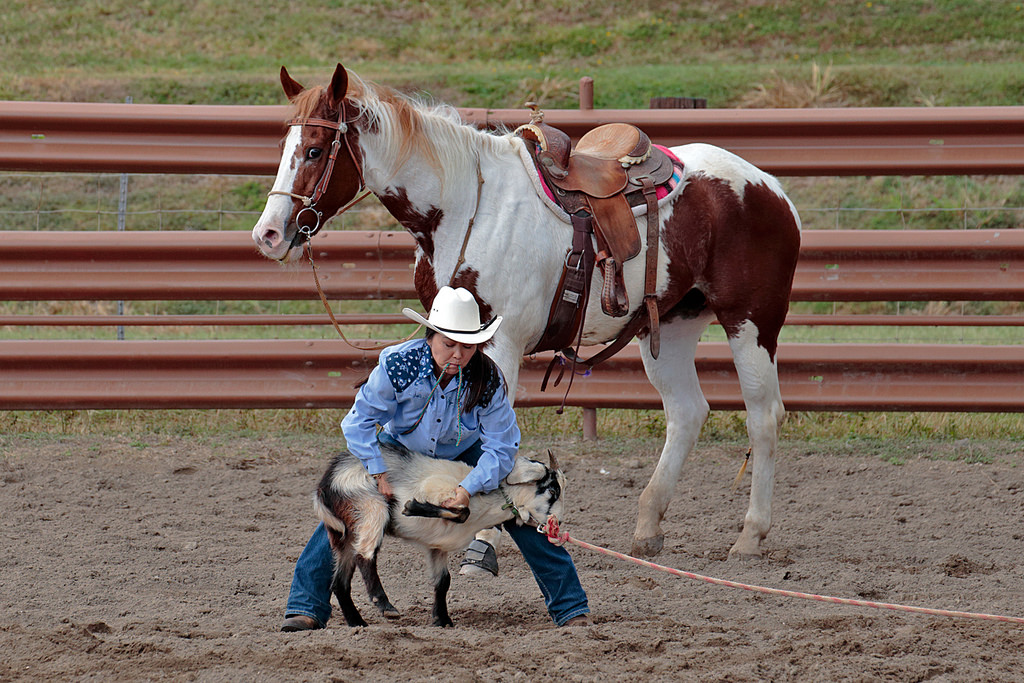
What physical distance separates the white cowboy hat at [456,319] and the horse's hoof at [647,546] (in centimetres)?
169

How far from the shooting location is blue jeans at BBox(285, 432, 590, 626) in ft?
12.1

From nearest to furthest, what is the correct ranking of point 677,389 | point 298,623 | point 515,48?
point 298,623 < point 677,389 < point 515,48

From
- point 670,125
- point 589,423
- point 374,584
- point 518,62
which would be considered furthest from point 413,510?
point 518,62

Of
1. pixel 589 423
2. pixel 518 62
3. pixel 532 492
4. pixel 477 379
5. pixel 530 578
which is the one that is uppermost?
pixel 477 379

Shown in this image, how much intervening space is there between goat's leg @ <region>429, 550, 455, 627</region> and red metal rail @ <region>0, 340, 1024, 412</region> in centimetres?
243

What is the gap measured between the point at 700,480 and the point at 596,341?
1.34 meters

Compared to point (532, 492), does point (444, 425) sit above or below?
above

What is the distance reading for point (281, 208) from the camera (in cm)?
425

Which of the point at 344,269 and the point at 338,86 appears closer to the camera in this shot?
the point at 338,86

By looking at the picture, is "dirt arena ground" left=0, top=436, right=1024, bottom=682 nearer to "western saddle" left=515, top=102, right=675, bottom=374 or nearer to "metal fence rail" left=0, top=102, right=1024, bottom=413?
"metal fence rail" left=0, top=102, right=1024, bottom=413

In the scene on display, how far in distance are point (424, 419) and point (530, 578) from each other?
111 cm

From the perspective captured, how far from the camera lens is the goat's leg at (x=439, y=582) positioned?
3.68 metres

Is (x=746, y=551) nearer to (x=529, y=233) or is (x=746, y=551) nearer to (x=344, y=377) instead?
(x=529, y=233)

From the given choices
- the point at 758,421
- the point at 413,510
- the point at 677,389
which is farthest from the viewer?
the point at 677,389
